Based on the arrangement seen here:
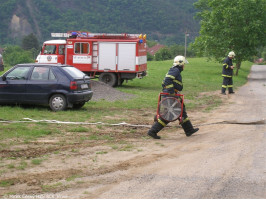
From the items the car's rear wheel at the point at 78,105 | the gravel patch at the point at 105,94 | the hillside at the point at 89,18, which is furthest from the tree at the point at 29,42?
the car's rear wheel at the point at 78,105

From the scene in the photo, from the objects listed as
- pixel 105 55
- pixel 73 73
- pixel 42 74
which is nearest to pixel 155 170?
pixel 73 73

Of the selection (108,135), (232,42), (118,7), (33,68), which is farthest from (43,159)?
(118,7)

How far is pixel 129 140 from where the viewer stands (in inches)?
386

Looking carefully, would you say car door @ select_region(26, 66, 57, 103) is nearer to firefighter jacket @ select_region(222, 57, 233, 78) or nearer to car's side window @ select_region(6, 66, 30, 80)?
car's side window @ select_region(6, 66, 30, 80)

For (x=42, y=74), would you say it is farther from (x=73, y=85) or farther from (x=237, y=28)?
(x=237, y=28)

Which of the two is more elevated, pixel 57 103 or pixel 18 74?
pixel 18 74

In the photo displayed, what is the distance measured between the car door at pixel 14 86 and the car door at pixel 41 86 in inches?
7.4

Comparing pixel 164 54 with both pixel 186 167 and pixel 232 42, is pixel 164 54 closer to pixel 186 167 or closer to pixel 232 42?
pixel 232 42

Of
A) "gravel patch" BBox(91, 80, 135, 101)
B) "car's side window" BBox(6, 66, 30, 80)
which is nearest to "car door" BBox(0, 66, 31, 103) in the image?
"car's side window" BBox(6, 66, 30, 80)

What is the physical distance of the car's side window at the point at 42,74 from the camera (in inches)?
553

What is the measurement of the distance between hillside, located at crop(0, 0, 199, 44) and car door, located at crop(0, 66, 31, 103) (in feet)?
283

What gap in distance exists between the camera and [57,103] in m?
13.9

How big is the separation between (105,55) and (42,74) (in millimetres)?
9788

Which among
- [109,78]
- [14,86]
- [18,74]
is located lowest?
[109,78]
